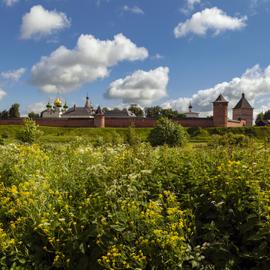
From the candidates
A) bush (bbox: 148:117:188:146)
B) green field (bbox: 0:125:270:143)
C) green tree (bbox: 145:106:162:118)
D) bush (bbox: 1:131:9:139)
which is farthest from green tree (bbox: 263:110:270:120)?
bush (bbox: 148:117:188:146)

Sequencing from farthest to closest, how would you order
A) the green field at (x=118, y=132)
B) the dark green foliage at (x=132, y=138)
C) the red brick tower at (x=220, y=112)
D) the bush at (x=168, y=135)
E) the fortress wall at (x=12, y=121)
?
the fortress wall at (x=12, y=121) < the red brick tower at (x=220, y=112) < the green field at (x=118, y=132) < the bush at (x=168, y=135) < the dark green foliage at (x=132, y=138)

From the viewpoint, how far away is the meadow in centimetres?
293

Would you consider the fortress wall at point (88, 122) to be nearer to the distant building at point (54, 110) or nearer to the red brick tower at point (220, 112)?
the red brick tower at point (220, 112)

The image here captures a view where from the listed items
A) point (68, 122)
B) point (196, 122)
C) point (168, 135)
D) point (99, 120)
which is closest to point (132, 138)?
point (168, 135)

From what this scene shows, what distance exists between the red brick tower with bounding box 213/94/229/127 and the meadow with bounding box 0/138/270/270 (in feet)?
176

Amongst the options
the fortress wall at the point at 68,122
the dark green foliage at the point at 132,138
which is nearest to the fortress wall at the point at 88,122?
the fortress wall at the point at 68,122

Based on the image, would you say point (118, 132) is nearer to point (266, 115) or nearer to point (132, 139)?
point (132, 139)

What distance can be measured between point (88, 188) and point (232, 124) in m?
60.4

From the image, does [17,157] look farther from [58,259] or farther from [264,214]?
[264,214]

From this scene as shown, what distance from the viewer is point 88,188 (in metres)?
4.05

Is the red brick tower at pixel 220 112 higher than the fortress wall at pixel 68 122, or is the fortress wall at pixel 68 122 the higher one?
the red brick tower at pixel 220 112

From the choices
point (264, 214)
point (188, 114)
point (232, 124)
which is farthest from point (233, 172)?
point (188, 114)

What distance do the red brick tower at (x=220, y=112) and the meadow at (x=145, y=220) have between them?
53709mm

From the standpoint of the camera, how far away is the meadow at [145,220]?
9.61 feet
